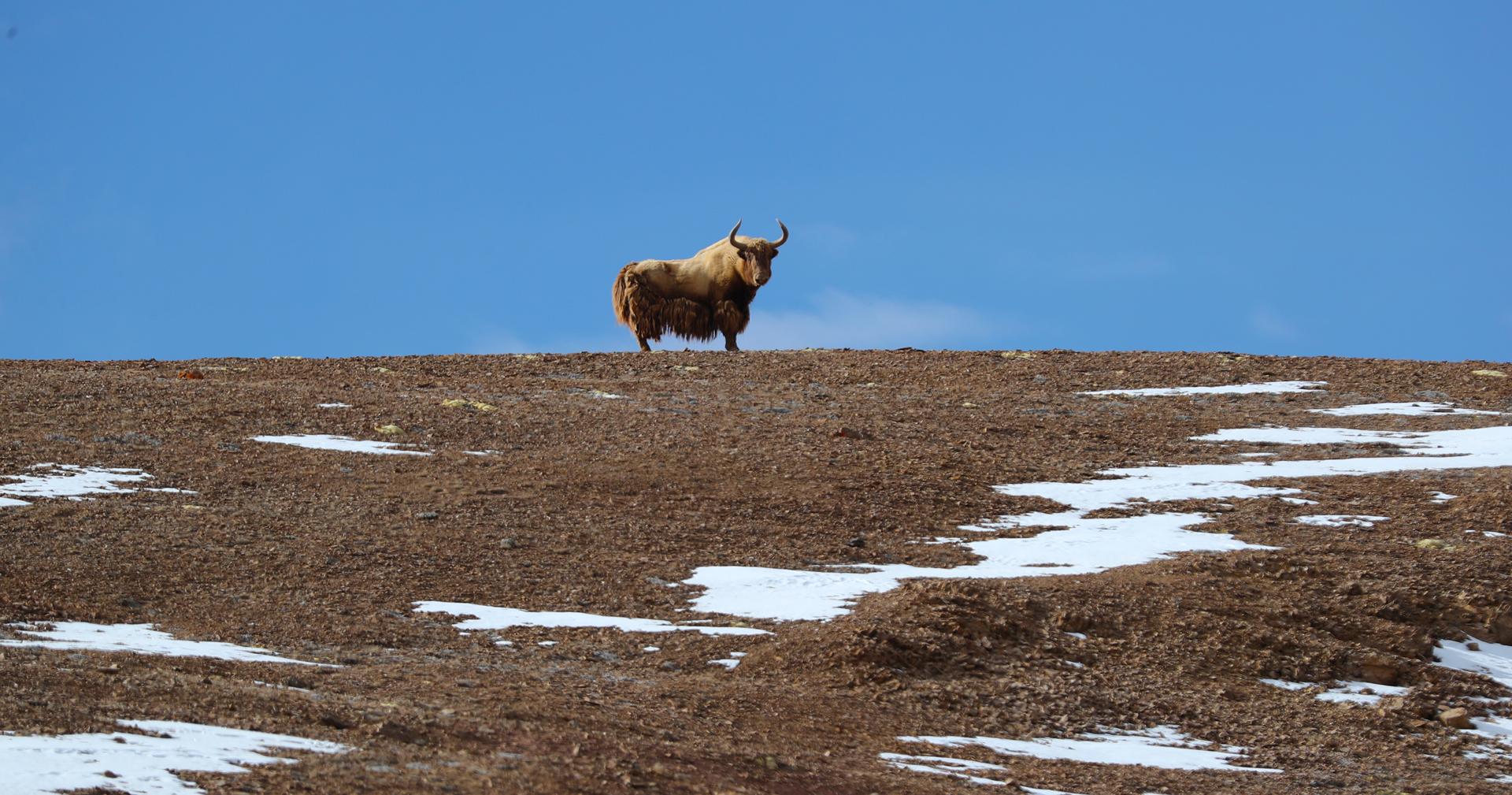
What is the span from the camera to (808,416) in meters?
18.9

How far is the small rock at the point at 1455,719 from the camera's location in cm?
1008

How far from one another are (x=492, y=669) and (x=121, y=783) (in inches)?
136

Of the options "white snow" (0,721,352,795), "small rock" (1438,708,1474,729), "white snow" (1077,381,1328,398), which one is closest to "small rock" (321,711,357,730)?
"white snow" (0,721,352,795)

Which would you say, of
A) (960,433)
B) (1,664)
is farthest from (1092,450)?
(1,664)

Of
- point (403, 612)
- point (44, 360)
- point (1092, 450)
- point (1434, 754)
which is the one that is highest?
point (44, 360)

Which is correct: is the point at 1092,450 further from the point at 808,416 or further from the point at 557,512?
the point at 557,512

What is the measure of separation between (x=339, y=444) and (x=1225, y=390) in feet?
38.5

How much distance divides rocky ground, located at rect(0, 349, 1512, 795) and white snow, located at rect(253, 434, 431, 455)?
25 centimetres

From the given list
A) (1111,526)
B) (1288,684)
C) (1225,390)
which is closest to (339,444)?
(1111,526)

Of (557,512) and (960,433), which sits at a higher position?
(960,433)

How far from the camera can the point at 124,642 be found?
9.67m

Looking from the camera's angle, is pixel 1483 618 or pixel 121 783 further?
pixel 1483 618

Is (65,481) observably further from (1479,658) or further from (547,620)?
(1479,658)

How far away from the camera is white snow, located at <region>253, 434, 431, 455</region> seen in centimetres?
1648
